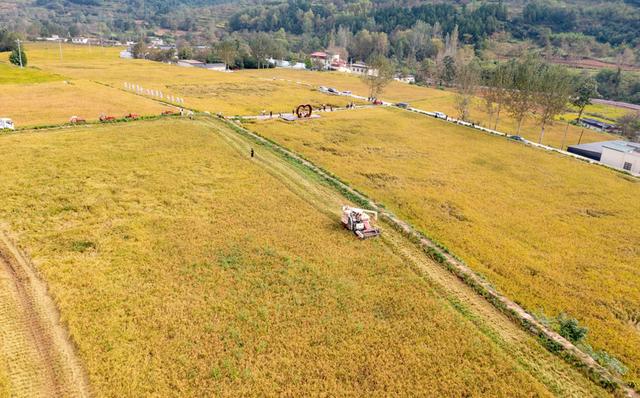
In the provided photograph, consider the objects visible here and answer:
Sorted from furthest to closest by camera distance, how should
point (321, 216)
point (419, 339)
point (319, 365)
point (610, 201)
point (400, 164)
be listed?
point (400, 164)
point (610, 201)
point (321, 216)
point (419, 339)
point (319, 365)

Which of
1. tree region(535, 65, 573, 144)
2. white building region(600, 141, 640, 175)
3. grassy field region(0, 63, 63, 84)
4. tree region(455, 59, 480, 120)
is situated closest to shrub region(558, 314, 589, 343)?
white building region(600, 141, 640, 175)

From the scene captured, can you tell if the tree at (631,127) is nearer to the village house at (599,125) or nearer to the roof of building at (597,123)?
the village house at (599,125)

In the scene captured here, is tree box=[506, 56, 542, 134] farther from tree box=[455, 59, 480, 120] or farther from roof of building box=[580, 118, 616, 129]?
roof of building box=[580, 118, 616, 129]

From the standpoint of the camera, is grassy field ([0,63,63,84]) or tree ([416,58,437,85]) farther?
tree ([416,58,437,85])

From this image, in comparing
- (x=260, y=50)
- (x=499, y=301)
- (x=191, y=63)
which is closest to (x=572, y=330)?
(x=499, y=301)

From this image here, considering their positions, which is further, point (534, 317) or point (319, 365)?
point (534, 317)

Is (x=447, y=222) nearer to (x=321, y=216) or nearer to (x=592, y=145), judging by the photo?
(x=321, y=216)

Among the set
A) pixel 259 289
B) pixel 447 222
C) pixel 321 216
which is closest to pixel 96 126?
pixel 321 216
